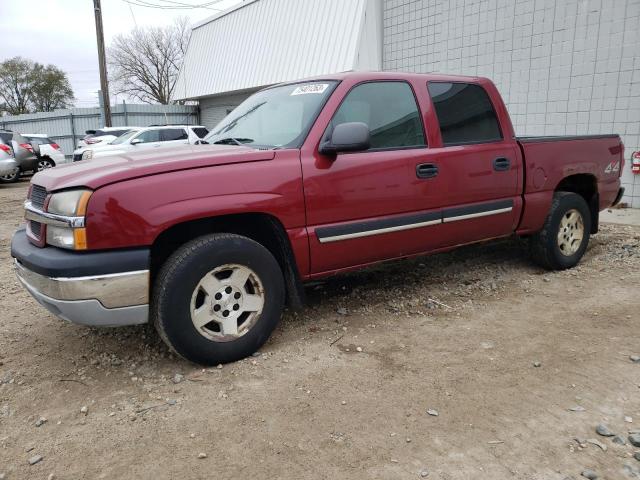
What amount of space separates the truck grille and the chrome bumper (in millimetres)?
475

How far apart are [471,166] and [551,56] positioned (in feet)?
19.4

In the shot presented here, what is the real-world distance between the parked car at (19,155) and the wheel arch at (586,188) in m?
14.9

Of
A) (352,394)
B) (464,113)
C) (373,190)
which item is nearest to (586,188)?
(464,113)

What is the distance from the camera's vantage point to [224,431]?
2521 mm

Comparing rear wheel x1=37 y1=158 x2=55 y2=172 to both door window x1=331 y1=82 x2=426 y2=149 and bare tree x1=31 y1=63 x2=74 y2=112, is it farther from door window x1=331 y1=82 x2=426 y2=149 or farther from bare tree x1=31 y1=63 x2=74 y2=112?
bare tree x1=31 y1=63 x2=74 y2=112

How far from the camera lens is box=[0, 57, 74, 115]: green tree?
45875mm

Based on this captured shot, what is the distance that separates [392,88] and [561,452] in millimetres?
2734

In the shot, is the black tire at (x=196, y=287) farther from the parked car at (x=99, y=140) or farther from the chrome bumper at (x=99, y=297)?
the parked car at (x=99, y=140)

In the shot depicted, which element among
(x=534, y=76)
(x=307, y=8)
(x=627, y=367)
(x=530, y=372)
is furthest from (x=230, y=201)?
(x=307, y=8)

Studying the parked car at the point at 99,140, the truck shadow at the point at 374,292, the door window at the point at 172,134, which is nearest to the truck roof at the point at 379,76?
the truck shadow at the point at 374,292

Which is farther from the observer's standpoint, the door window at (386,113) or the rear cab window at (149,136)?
the rear cab window at (149,136)

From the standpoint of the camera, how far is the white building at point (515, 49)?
7.98 meters

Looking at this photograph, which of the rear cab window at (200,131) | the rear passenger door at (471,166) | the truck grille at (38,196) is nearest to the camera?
the truck grille at (38,196)

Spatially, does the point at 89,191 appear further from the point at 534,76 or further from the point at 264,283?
the point at 534,76
